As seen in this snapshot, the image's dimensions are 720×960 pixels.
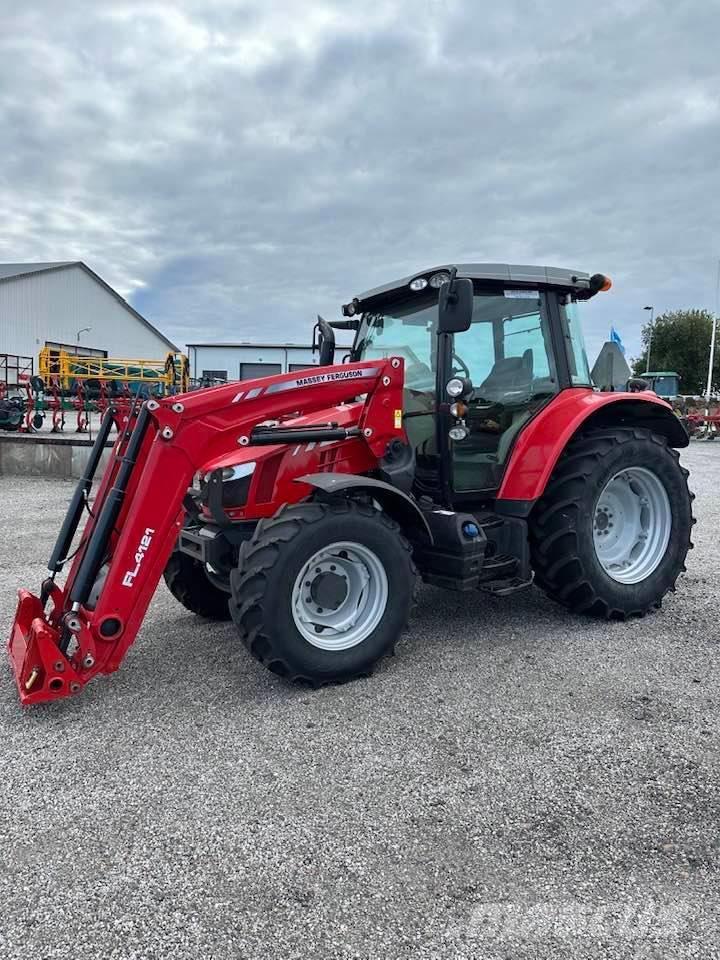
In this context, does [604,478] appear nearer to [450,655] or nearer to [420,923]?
[450,655]

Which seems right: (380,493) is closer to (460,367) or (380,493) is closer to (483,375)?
(460,367)

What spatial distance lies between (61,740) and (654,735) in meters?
2.50

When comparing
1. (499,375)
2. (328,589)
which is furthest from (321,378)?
(499,375)

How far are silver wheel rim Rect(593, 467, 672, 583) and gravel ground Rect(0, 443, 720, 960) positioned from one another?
0.74 metres

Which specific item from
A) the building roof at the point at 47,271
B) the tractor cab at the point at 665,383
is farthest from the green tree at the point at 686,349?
the building roof at the point at 47,271

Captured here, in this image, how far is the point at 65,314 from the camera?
38594mm

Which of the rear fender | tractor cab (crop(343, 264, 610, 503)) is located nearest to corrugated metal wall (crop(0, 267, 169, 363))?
tractor cab (crop(343, 264, 610, 503))

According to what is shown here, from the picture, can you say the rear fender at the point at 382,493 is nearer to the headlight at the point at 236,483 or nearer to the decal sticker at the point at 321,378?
the headlight at the point at 236,483

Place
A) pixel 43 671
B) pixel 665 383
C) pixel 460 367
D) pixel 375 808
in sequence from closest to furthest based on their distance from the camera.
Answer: pixel 375 808 → pixel 43 671 → pixel 460 367 → pixel 665 383

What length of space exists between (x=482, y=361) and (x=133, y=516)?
2301mm

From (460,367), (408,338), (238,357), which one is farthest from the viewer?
(238,357)

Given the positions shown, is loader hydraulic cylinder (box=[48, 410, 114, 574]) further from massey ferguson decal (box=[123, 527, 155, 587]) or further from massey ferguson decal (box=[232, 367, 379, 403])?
massey ferguson decal (box=[232, 367, 379, 403])

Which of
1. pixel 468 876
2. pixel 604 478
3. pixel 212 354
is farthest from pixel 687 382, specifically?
pixel 468 876

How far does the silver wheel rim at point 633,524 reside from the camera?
14.9 ft
